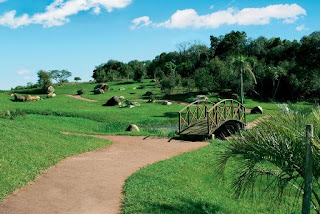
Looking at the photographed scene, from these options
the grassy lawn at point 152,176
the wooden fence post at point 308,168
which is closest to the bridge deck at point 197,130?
the grassy lawn at point 152,176

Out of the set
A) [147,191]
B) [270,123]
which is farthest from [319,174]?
[147,191]

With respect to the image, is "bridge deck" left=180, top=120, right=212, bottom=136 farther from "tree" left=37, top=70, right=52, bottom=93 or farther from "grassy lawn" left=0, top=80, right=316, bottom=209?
"tree" left=37, top=70, right=52, bottom=93

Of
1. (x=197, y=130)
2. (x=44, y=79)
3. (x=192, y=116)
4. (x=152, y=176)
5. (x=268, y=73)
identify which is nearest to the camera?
(x=152, y=176)

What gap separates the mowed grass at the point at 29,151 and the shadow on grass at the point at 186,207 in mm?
5213

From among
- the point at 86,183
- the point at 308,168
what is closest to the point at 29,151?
the point at 86,183

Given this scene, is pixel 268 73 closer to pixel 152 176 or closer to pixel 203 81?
pixel 203 81

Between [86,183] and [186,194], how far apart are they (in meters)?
3.93

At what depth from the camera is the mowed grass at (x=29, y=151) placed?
41.5 feet

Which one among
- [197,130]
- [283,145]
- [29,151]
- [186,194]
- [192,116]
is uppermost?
[283,145]

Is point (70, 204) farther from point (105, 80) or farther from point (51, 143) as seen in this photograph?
point (105, 80)

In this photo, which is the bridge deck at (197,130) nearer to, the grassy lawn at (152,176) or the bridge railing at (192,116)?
the bridge railing at (192,116)

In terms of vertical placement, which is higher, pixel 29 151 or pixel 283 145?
pixel 283 145

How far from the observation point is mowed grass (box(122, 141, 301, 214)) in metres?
10.6

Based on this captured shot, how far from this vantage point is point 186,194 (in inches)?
472
